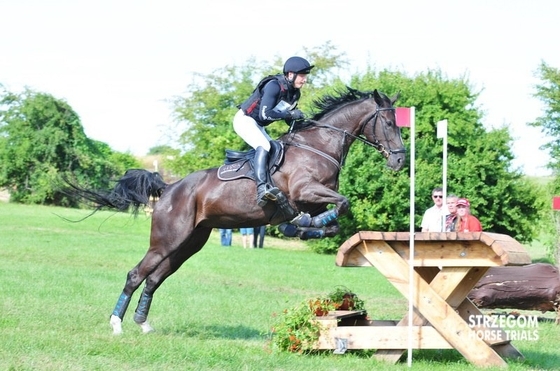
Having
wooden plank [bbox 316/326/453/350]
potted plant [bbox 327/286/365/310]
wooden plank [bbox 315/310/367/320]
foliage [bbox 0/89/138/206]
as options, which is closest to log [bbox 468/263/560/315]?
potted plant [bbox 327/286/365/310]

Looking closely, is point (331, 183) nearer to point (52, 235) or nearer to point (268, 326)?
point (268, 326)

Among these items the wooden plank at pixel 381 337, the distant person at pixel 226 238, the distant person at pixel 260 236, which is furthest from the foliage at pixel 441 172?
the wooden plank at pixel 381 337

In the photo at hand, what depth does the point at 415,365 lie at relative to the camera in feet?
23.4

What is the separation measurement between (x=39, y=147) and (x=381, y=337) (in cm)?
3384

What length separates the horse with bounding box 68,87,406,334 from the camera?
27.4 ft

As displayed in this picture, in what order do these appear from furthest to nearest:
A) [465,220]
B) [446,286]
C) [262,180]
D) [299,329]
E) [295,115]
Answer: [465,220] < [295,115] < [262,180] < [299,329] < [446,286]

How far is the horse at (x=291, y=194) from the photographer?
836 centimetres

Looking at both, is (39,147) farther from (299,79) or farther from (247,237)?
(299,79)

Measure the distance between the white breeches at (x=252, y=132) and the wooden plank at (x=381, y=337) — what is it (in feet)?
6.88

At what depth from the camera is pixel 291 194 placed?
8.42 meters

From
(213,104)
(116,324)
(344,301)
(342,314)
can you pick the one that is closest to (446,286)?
(342,314)

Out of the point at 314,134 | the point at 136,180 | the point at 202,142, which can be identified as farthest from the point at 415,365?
the point at 202,142

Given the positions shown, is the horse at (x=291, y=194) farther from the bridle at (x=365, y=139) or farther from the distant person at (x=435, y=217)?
the distant person at (x=435, y=217)

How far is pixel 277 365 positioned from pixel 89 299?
5.15 m
